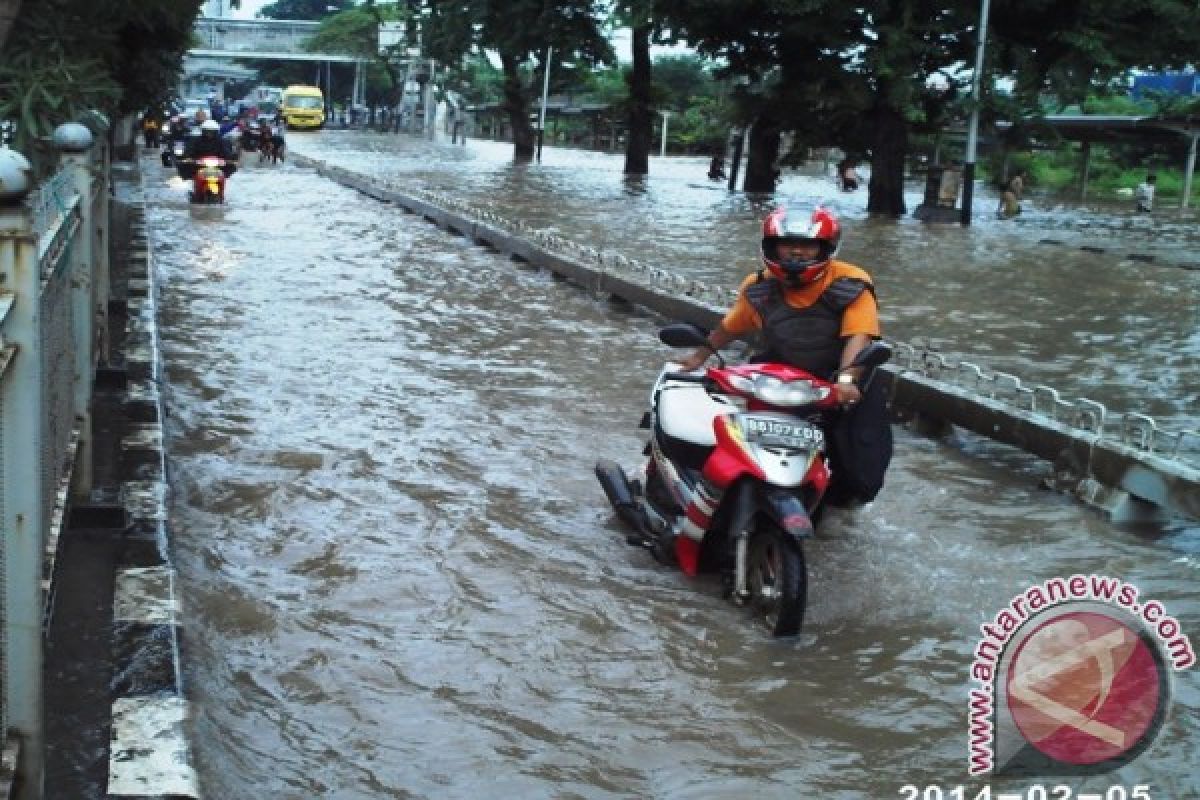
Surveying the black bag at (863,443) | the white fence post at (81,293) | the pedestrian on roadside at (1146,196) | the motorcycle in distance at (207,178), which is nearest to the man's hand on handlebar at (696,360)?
the black bag at (863,443)

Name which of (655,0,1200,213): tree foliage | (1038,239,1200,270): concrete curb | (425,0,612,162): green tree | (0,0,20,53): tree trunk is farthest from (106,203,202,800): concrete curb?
(425,0,612,162): green tree

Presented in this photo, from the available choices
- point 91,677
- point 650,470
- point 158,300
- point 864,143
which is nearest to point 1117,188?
point 864,143

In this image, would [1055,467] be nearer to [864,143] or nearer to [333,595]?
[333,595]

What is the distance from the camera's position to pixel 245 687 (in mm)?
4277

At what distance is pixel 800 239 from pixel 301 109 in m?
61.9

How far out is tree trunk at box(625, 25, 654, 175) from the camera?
1368 inches

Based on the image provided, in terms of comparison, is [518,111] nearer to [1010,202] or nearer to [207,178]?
[1010,202]

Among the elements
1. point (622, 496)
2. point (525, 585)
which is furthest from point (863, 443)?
point (525, 585)

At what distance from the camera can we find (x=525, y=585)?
209 inches

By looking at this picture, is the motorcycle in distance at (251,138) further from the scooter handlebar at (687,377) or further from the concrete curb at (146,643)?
the scooter handlebar at (687,377)

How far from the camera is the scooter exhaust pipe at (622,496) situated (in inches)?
226

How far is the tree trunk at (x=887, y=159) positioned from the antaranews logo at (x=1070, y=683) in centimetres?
2163

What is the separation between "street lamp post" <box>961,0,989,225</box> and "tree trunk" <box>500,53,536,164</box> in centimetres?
1742

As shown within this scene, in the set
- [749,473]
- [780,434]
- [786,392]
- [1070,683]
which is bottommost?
[1070,683]
